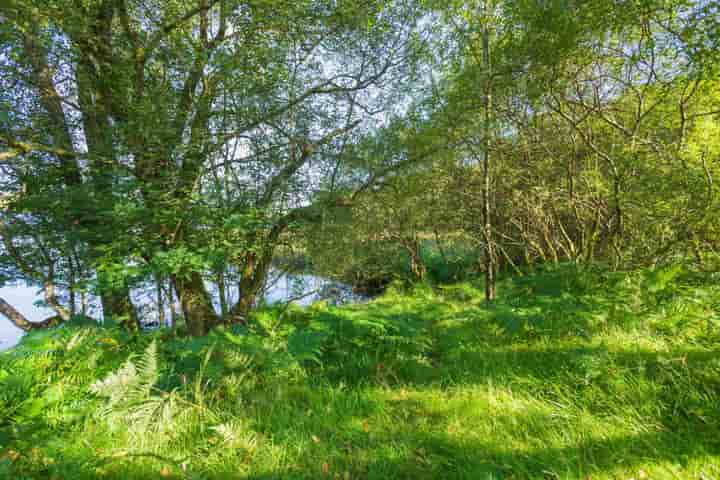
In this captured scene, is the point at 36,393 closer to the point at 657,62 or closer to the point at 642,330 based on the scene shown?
the point at 642,330

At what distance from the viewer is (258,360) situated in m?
2.21

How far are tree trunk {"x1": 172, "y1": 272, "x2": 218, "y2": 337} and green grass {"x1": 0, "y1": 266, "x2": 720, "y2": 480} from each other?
2794 millimetres

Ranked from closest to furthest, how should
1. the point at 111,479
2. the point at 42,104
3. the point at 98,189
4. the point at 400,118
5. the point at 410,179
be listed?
the point at 111,479 → the point at 98,189 → the point at 42,104 → the point at 400,118 → the point at 410,179

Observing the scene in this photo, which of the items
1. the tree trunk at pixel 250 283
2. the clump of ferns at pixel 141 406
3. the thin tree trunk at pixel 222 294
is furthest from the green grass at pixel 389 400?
the tree trunk at pixel 250 283

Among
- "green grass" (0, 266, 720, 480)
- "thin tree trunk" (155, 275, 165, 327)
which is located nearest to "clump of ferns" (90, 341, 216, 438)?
"green grass" (0, 266, 720, 480)

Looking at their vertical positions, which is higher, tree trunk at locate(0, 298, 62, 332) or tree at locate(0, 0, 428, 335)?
tree at locate(0, 0, 428, 335)

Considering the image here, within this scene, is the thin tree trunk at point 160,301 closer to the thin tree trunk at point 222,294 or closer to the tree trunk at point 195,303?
the tree trunk at point 195,303

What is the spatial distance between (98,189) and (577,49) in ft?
21.7

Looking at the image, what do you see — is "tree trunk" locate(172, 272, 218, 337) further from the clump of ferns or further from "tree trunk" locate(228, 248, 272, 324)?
the clump of ferns

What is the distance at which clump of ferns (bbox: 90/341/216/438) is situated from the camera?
1.61 meters

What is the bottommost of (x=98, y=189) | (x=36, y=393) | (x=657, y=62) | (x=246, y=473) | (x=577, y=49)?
(x=246, y=473)

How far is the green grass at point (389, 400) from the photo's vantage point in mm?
1394

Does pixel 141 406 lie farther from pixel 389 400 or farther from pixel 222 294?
pixel 222 294

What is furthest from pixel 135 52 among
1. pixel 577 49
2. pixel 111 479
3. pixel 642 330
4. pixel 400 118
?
pixel 642 330
